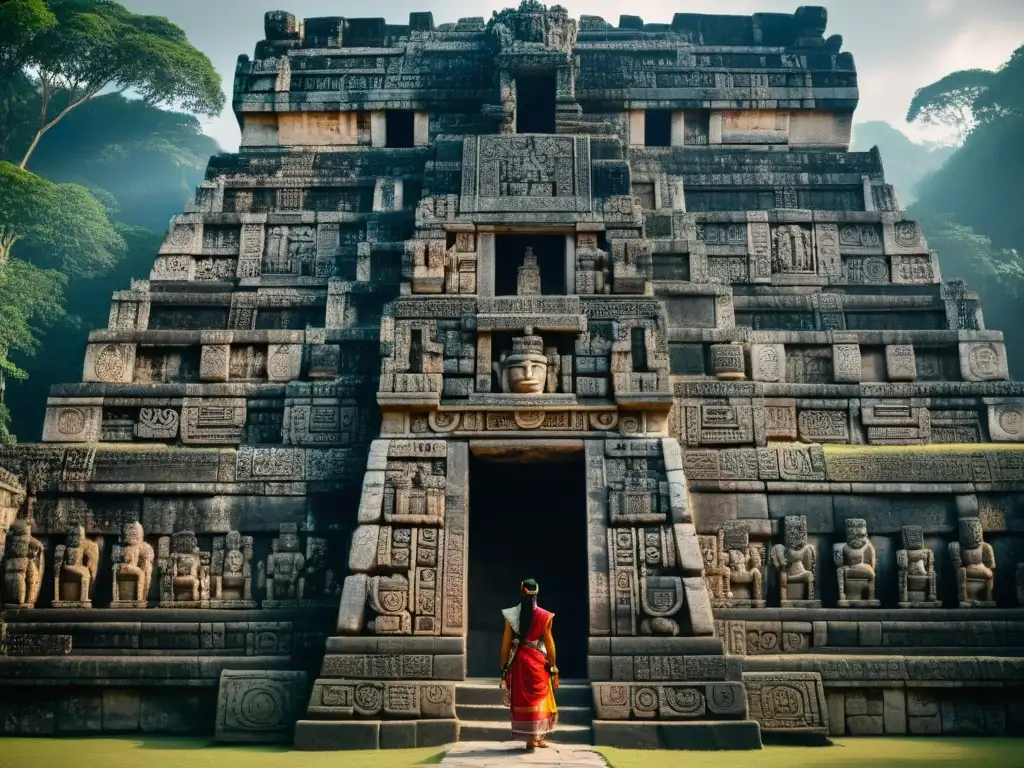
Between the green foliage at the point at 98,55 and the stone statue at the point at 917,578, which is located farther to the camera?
the green foliage at the point at 98,55

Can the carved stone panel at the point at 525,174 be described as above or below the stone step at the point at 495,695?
above

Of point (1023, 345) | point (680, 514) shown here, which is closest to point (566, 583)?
point (680, 514)

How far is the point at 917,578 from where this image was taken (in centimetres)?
1237

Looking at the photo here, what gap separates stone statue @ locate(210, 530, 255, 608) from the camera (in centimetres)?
1243

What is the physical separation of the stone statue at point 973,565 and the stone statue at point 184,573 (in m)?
8.65

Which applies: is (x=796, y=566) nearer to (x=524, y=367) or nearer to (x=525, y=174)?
(x=524, y=367)

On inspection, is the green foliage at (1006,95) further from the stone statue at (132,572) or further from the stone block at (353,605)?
the stone statue at (132,572)

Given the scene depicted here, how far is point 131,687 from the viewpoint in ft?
37.9

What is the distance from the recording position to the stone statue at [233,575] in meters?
12.4

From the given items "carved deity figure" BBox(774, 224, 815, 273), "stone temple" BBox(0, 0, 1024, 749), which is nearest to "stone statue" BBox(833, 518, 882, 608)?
"stone temple" BBox(0, 0, 1024, 749)

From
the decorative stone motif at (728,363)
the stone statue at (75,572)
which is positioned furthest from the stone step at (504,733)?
the decorative stone motif at (728,363)

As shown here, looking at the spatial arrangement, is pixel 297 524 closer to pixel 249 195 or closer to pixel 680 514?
pixel 680 514

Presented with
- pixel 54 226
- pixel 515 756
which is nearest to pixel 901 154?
pixel 54 226

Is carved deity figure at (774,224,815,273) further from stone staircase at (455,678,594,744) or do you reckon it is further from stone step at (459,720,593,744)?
stone step at (459,720,593,744)
